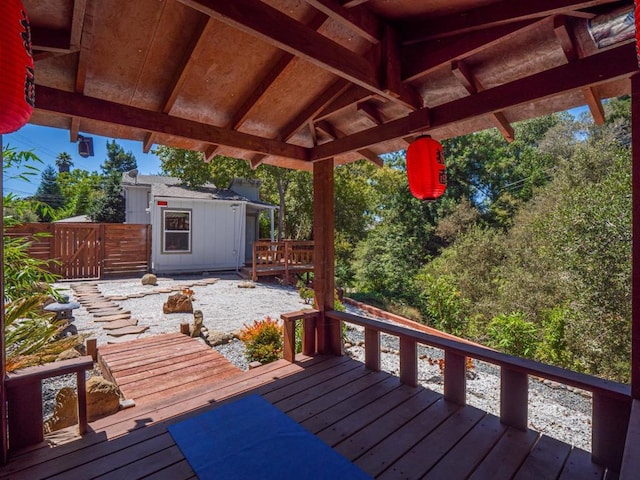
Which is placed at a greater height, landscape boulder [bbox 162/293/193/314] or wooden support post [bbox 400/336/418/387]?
wooden support post [bbox 400/336/418/387]

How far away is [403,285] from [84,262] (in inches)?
400

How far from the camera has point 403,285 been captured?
1137 cm

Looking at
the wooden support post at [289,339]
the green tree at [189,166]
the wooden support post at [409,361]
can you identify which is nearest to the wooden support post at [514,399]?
the wooden support post at [409,361]

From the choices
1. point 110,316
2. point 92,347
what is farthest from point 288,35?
point 110,316

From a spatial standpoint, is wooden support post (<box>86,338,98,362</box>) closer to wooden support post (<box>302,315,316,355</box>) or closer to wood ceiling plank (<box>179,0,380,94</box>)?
wooden support post (<box>302,315,316,355</box>)

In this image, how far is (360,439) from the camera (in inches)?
88.7

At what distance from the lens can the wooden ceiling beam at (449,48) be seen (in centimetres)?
185

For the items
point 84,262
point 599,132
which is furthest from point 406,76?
point 599,132

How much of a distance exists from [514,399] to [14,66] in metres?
3.36

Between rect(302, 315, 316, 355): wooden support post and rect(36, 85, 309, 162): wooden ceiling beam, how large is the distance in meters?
1.91

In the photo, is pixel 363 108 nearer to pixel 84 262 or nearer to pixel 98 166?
pixel 84 262

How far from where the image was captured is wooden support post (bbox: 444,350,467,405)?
2707 millimetres

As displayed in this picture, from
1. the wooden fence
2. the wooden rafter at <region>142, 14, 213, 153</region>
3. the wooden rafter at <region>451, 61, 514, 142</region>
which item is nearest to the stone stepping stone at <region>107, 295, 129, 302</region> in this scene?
the wooden fence

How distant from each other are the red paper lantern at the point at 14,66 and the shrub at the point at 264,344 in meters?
3.33
